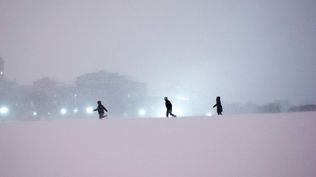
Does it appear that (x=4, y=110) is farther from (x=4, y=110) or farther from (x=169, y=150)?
(x=169, y=150)

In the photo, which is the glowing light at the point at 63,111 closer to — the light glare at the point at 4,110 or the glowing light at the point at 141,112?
the light glare at the point at 4,110

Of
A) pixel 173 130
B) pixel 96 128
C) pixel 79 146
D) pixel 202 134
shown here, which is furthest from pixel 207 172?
pixel 96 128

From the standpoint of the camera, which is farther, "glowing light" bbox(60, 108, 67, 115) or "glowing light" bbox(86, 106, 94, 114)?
"glowing light" bbox(60, 108, 67, 115)

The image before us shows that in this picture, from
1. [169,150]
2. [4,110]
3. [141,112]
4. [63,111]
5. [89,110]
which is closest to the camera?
[169,150]

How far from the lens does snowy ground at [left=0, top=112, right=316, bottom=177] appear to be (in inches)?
330

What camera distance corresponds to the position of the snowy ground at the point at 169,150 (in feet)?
27.5

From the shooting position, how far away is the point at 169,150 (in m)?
9.48

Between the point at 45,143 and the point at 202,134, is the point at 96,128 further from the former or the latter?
the point at 202,134

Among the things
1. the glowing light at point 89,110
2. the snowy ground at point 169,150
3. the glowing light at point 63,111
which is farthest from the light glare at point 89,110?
the snowy ground at point 169,150

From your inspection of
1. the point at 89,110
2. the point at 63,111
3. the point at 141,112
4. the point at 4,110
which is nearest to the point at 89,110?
the point at 89,110

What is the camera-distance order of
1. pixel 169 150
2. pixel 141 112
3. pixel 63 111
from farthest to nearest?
pixel 141 112 → pixel 63 111 → pixel 169 150

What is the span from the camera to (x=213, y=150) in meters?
9.34

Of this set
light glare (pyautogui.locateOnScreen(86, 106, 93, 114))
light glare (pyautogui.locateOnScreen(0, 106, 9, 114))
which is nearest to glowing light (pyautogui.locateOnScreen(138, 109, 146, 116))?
light glare (pyautogui.locateOnScreen(86, 106, 93, 114))

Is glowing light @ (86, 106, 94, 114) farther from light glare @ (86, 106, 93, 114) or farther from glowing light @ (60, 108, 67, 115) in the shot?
glowing light @ (60, 108, 67, 115)
